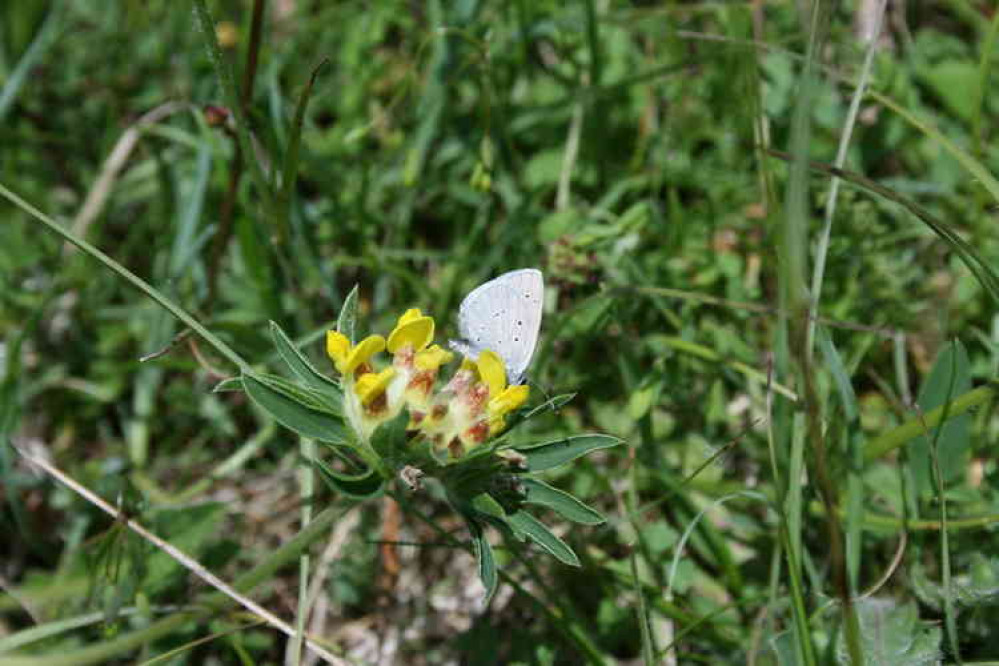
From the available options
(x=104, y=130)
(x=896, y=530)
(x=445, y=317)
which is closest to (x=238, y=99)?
(x=445, y=317)

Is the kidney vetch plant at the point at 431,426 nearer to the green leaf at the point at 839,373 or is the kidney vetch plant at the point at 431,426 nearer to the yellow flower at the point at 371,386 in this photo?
the yellow flower at the point at 371,386

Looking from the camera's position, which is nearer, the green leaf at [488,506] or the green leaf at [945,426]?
the green leaf at [488,506]

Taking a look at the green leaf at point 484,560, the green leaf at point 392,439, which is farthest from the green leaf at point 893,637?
the green leaf at point 392,439

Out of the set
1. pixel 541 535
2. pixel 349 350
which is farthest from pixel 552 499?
pixel 349 350

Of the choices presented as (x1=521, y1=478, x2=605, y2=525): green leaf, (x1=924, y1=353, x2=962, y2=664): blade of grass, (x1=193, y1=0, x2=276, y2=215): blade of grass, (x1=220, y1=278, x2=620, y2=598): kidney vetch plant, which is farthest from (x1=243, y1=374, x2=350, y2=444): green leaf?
(x1=924, y1=353, x2=962, y2=664): blade of grass

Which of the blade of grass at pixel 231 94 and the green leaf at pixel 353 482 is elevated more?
the blade of grass at pixel 231 94

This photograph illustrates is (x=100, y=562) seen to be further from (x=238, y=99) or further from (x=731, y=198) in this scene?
(x=731, y=198)
